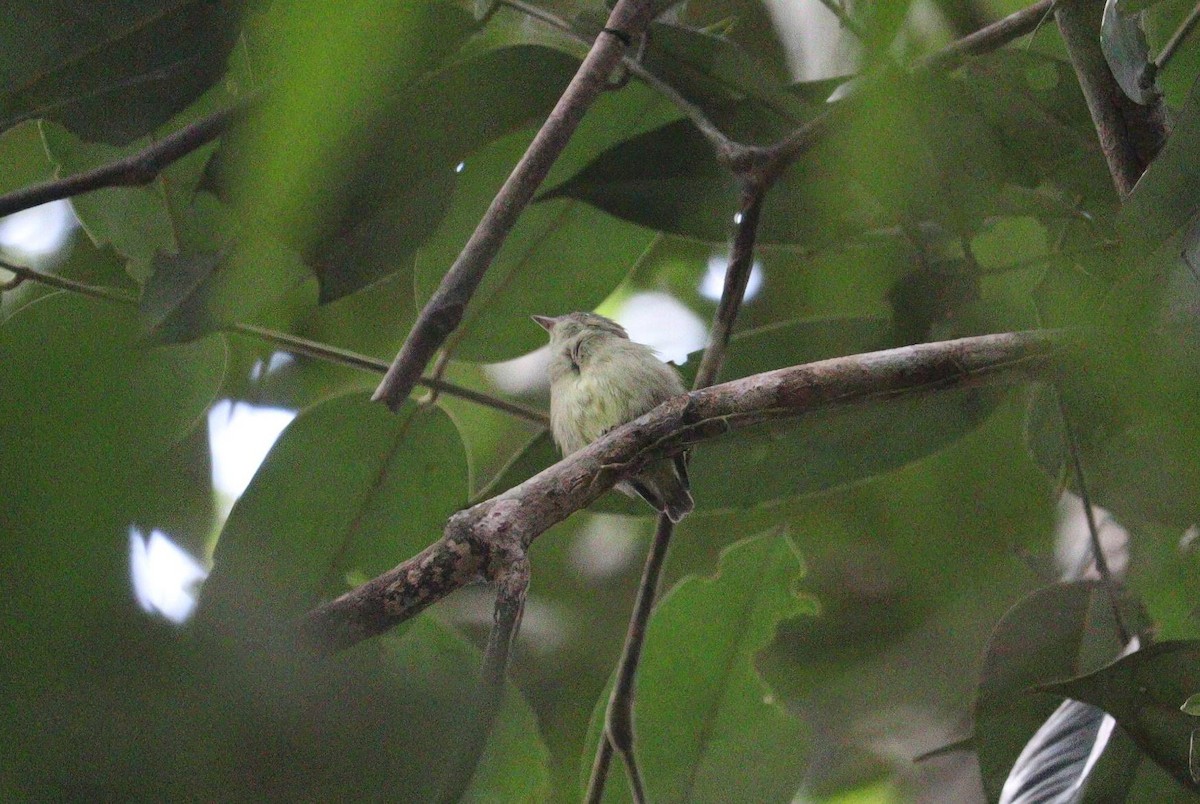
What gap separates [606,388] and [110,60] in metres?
1.06

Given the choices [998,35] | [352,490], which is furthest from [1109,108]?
[352,490]

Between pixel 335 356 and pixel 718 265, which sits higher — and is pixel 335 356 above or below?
below

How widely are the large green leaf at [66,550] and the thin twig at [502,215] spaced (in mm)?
806

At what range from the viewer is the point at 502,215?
4.63ft

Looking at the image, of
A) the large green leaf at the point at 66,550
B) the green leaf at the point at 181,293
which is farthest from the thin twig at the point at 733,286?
the large green leaf at the point at 66,550

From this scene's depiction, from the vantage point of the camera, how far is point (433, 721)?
0.60 meters

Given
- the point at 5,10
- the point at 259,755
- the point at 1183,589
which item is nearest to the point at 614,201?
the point at 5,10

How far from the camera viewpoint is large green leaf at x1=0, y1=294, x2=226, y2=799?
426 mm

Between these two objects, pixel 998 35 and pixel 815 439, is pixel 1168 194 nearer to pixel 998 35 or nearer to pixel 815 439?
pixel 998 35

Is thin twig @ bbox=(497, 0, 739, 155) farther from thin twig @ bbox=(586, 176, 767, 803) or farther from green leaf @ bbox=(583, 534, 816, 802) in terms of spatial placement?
green leaf @ bbox=(583, 534, 816, 802)

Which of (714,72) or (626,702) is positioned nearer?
(626,702)

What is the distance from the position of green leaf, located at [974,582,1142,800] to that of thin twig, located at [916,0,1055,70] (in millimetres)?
836

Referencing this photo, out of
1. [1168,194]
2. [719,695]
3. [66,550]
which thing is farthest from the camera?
[719,695]

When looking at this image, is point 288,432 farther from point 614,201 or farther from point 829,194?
point 829,194
